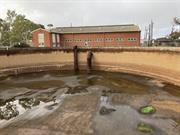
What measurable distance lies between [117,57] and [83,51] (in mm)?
4233

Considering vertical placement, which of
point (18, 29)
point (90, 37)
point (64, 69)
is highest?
point (18, 29)

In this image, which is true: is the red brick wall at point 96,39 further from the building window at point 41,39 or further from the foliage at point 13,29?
the foliage at point 13,29

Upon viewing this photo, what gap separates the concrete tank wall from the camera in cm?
1641

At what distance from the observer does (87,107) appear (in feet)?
34.6

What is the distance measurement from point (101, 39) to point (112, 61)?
655 inches

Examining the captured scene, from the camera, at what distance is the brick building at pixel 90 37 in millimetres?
36991

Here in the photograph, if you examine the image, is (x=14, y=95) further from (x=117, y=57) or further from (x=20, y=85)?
(x=117, y=57)

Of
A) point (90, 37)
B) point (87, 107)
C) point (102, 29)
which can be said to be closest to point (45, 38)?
point (90, 37)

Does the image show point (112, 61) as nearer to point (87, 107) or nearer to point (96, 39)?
point (87, 107)

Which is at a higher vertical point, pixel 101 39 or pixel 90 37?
pixel 90 37

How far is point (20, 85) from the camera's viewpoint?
1602cm

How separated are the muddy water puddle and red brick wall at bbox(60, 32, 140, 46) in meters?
21.2

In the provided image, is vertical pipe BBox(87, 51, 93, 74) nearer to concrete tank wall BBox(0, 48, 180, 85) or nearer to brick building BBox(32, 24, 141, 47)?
concrete tank wall BBox(0, 48, 180, 85)

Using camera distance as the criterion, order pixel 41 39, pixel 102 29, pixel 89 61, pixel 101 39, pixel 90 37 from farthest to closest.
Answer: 1. pixel 102 29
2. pixel 90 37
3. pixel 101 39
4. pixel 41 39
5. pixel 89 61
